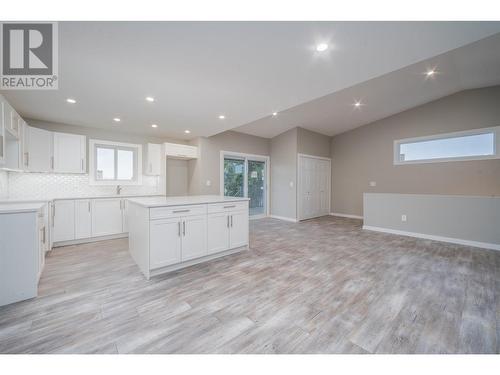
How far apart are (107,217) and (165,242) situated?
248cm

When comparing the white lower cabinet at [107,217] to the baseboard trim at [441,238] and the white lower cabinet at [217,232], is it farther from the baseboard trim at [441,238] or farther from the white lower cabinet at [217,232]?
the baseboard trim at [441,238]

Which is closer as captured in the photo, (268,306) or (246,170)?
(268,306)

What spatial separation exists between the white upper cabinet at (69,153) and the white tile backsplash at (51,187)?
0.86 feet

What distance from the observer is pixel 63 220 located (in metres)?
3.74

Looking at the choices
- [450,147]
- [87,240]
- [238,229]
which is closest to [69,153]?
[87,240]

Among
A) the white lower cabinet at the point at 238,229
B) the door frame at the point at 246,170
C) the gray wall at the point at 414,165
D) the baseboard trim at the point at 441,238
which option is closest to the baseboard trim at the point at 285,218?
the door frame at the point at 246,170

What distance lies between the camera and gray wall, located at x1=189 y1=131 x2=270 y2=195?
5.49m

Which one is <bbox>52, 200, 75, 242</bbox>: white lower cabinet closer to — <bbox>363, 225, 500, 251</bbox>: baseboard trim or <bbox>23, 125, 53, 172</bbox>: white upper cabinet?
<bbox>23, 125, 53, 172</bbox>: white upper cabinet

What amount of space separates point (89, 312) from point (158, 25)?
261 cm

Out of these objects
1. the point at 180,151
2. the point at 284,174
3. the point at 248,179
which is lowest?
the point at 248,179

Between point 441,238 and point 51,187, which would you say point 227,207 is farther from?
point 441,238

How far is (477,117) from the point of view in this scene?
478 centimetres

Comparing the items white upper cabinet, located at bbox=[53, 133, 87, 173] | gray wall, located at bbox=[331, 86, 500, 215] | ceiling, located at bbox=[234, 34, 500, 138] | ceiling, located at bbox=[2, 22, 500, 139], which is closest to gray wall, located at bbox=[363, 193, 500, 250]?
gray wall, located at bbox=[331, 86, 500, 215]
